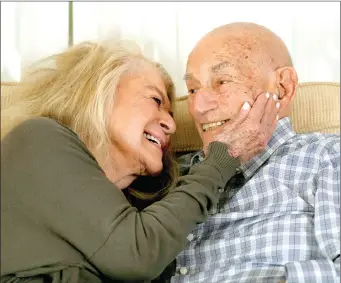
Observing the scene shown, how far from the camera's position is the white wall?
1.69 meters

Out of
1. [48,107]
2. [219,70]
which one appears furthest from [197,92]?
[48,107]

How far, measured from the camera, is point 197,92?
1.45m

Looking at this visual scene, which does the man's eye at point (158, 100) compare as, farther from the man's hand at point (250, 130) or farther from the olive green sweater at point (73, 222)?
the olive green sweater at point (73, 222)

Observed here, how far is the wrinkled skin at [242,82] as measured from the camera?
1367 mm

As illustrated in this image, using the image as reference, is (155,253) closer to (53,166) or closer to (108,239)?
(108,239)

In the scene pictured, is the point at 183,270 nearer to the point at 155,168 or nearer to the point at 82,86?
the point at 155,168

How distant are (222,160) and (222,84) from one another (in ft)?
0.85

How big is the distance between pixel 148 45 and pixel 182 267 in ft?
2.48

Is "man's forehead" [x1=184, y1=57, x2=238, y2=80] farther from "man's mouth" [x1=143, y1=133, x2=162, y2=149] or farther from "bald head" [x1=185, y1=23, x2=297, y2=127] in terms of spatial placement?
"man's mouth" [x1=143, y1=133, x2=162, y2=149]

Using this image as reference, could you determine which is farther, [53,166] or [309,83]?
[309,83]

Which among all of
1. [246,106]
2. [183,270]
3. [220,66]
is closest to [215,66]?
[220,66]

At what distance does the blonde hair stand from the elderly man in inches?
7.4

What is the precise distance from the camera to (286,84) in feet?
4.76

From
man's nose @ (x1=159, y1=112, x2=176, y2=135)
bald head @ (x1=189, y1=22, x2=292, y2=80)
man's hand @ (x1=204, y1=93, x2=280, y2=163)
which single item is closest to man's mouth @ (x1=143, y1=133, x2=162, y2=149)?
man's nose @ (x1=159, y1=112, x2=176, y2=135)
